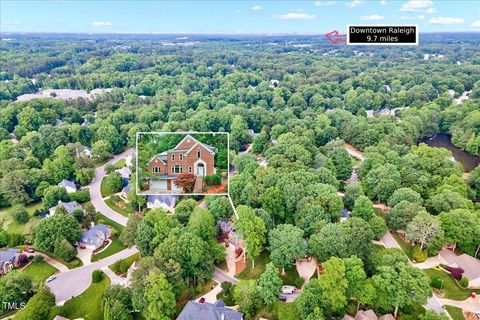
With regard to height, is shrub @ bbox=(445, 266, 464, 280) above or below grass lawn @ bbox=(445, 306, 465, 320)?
above

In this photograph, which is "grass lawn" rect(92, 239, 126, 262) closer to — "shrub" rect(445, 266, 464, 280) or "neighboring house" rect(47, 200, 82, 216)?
"neighboring house" rect(47, 200, 82, 216)

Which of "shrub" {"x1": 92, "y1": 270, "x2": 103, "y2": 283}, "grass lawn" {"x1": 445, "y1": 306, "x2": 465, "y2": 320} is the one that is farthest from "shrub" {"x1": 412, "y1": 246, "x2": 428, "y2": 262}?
"shrub" {"x1": 92, "y1": 270, "x2": 103, "y2": 283}

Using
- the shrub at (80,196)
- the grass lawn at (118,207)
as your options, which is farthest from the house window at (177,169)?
the shrub at (80,196)

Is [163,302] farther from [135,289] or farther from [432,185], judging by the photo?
[432,185]

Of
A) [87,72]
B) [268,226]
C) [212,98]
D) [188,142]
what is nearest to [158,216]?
[268,226]

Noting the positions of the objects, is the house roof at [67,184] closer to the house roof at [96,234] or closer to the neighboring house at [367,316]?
the house roof at [96,234]
